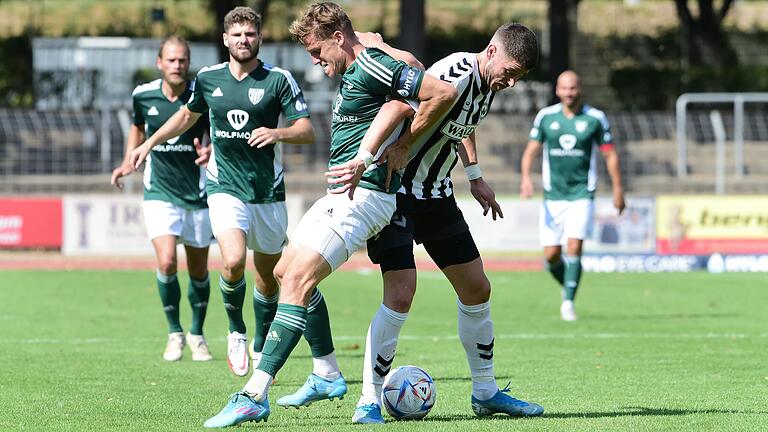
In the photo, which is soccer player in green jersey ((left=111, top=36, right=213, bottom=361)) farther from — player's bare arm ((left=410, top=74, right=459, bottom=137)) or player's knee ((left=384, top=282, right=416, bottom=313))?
player's bare arm ((left=410, top=74, right=459, bottom=137))

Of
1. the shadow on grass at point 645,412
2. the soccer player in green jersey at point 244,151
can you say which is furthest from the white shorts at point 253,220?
the shadow on grass at point 645,412

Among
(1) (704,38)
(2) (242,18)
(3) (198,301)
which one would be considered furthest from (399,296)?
(1) (704,38)

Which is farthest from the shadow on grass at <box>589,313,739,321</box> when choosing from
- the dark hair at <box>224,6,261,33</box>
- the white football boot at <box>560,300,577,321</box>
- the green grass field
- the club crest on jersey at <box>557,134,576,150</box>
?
the dark hair at <box>224,6,261,33</box>

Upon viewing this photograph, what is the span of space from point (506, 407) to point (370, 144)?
5.56 feet

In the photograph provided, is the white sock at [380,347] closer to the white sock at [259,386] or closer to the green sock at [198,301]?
the white sock at [259,386]

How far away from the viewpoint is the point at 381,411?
727 centimetres

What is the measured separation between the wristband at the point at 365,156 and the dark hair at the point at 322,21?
0.69 meters

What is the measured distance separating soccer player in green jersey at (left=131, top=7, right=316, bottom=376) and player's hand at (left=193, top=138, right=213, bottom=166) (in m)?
0.58

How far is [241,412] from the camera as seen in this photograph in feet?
21.2

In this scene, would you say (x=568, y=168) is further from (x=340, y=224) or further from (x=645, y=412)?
(x=340, y=224)

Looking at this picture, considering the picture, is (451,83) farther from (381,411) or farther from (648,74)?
(648,74)

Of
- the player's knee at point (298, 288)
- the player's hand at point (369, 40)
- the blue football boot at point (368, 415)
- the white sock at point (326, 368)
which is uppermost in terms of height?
the player's hand at point (369, 40)

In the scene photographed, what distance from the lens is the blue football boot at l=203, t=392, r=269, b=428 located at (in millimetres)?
6465

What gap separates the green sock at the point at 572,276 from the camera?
13.7m
